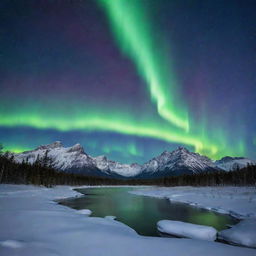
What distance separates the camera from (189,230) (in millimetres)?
11266

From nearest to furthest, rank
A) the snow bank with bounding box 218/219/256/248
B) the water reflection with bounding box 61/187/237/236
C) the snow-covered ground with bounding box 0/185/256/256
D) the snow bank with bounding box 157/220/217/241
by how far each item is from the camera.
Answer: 1. the snow-covered ground with bounding box 0/185/256/256
2. the snow bank with bounding box 218/219/256/248
3. the snow bank with bounding box 157/220/217/241
4. the water reflection with bounding box 61/187/237/236

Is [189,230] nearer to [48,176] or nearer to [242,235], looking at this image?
[242,235]

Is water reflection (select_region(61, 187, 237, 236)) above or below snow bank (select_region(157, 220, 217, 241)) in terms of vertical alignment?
below

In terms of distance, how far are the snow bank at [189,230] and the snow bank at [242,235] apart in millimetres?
718

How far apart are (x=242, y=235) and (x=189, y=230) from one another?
2.75 meters

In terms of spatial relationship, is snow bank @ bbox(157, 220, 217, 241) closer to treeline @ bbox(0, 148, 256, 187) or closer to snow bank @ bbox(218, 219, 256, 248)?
snow bank @ bbox(218, 219, 256, 248)

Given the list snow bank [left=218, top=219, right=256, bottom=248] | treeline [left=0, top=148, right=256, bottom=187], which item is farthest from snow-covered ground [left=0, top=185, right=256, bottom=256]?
treeline [left=0, top=148, right=256, bottom=187]

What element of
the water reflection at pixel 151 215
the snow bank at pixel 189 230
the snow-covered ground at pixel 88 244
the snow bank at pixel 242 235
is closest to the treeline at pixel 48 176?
the water reflection at pixel 151 215

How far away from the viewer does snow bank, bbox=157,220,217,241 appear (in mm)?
10680

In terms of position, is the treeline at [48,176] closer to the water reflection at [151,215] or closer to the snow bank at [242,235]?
the water reflection at [151,215]

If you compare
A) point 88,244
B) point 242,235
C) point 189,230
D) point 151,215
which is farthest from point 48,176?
point 242,235

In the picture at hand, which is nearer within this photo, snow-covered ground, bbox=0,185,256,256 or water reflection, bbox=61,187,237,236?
snow-covered ground, bbox=0,185,256,256

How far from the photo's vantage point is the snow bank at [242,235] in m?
9.61

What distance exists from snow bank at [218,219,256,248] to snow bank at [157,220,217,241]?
718 mm
